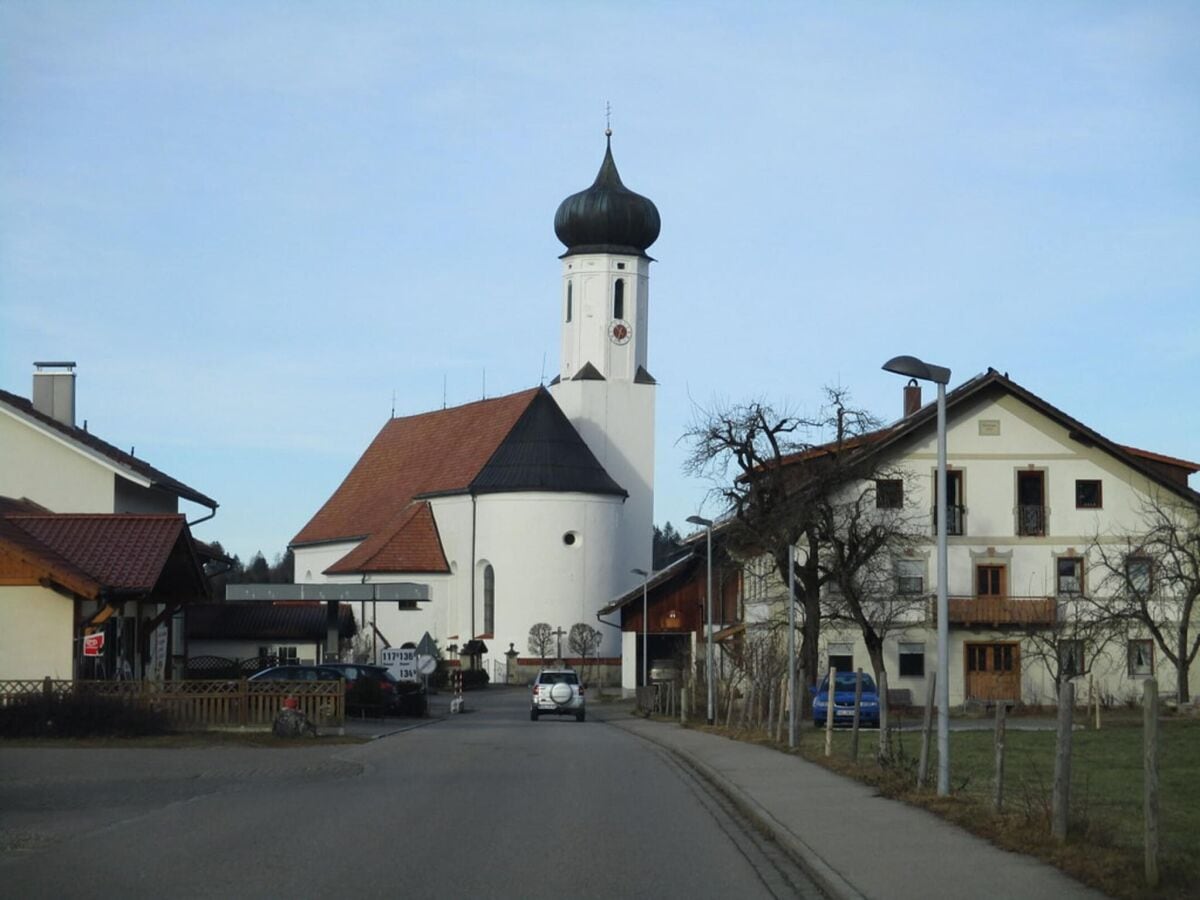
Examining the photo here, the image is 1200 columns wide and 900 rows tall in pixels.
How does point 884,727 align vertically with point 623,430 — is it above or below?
below

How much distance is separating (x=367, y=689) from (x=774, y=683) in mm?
13307

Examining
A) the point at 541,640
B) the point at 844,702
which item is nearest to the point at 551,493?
the point at 541,640

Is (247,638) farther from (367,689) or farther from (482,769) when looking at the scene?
(482,769)

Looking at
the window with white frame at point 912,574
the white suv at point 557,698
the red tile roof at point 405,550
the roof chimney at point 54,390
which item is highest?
the roof chimney at point 54,390

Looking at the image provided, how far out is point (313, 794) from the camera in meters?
19.4

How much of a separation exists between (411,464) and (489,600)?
562 inches

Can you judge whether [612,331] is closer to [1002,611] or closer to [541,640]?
[541,640]

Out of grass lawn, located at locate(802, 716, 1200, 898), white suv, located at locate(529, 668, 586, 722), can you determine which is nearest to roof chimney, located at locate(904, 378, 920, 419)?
white suv, located at locate(529, 668, 586, 722)

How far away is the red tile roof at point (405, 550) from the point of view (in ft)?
285

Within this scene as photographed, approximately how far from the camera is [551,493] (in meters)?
84.4

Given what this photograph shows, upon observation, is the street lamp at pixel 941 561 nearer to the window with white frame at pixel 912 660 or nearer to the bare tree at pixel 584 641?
the window with white frame at pixel 912 660

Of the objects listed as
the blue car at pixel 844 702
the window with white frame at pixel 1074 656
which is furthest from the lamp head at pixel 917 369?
the window with white frame at pixel 1074 656

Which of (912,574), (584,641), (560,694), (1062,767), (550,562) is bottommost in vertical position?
(560,694)

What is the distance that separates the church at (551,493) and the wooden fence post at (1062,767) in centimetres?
6937
